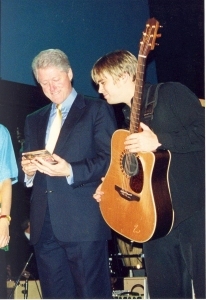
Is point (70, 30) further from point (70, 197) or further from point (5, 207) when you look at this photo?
point (5, 207)

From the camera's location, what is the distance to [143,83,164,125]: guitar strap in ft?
8.72

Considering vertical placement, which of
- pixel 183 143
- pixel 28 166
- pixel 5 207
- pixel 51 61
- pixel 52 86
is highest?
pixel 51 61

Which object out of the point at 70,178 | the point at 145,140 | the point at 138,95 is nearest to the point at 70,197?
the point at 70,178

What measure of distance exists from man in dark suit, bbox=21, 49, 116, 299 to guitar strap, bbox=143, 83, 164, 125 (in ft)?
1.18

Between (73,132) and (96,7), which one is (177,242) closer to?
(73,132)

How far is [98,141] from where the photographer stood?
296 cm

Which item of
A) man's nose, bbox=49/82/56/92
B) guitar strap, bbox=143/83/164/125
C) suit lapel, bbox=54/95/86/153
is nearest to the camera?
guitar strap, bbox=143/83/164/125

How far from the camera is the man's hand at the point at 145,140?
254cm

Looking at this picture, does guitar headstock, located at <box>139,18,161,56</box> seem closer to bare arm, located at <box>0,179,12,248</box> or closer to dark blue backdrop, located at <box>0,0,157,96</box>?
bare arm, located at <box>0,179,12,248</box>

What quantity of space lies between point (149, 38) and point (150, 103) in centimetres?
43

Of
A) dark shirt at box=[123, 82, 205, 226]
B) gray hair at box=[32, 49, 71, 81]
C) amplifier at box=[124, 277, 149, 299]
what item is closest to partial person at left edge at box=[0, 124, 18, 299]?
gray hair at box=[32, 49, 71, 81]

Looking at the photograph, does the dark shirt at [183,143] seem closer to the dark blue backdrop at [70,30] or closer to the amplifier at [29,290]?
the dark blue backdrop at [70,30]

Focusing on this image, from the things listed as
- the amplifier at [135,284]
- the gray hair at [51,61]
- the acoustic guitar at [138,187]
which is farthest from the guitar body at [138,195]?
the amplifier at [135,284]

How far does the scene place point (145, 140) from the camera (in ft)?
8.33
